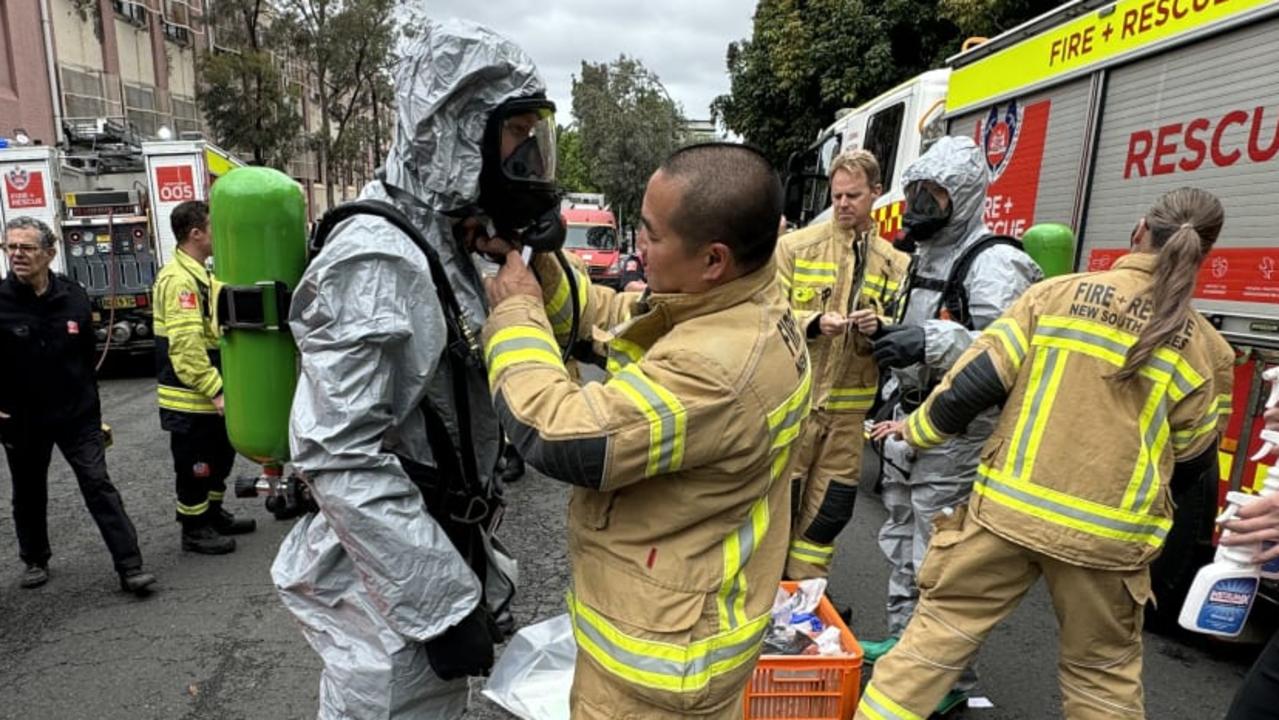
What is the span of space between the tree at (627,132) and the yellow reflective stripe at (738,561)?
96.3 ft

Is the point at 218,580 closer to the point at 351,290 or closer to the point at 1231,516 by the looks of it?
the point at 351,290

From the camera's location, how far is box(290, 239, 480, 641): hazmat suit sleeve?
150 cm

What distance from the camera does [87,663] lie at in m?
3.39

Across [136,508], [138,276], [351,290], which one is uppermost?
[351,290]

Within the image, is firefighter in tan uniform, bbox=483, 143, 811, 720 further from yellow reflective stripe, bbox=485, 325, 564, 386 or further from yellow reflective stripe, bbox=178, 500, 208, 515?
yellow reflective stripe, bbox=178, 500, 208, 515

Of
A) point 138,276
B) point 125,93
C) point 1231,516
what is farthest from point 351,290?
point 125,93

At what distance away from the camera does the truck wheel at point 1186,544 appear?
3.34 m

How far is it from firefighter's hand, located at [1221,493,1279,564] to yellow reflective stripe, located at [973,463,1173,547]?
0.98 feet

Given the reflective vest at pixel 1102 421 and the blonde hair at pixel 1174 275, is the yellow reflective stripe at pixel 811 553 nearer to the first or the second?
the reflective vest at pixel 1102 421

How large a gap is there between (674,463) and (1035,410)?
141 centimetres

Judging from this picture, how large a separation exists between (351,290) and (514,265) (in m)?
0.32

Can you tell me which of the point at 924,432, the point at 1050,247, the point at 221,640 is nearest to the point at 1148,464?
the point at 924,432

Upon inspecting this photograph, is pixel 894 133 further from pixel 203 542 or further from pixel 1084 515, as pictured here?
pixel 203 542

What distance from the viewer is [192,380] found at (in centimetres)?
434
